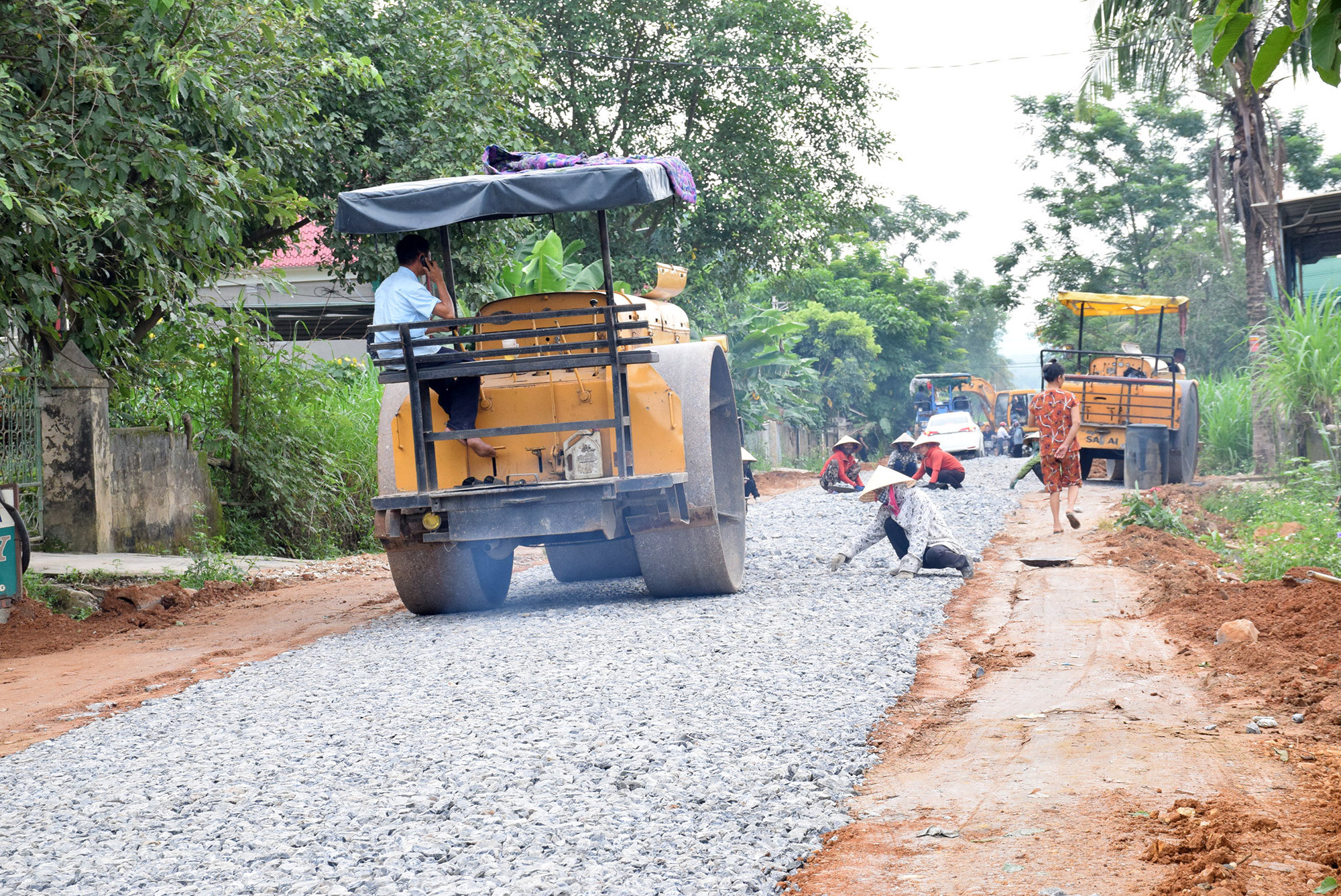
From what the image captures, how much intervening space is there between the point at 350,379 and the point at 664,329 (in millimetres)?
8760

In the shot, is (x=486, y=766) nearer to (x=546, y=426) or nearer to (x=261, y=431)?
(x=546, y=426)

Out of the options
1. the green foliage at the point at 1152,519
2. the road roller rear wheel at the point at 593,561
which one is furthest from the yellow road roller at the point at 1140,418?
the road roller rear wheel at the point at 593,561

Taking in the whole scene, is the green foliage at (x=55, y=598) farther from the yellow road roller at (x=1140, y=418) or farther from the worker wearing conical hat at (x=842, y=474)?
the yellow road roller at (x=1140, y=418)

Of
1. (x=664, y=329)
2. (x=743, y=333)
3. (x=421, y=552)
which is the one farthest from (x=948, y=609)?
(x=743, y=333)

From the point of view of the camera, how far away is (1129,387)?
18203mm

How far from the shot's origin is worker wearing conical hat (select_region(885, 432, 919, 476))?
14562mm

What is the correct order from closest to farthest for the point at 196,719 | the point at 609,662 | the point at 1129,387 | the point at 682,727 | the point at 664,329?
the point at 682,727, the point at 196,719, the point at 609,662, the point at 664,329, the point at 1129,387

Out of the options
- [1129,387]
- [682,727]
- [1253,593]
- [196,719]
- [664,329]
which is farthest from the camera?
[1129,387]

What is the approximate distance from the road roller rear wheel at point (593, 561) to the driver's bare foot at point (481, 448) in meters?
1.93

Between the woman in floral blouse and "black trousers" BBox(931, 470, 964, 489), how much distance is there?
19.5 ft

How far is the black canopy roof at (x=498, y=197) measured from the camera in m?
7.39

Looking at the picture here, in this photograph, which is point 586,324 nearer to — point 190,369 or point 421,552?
point 421,552

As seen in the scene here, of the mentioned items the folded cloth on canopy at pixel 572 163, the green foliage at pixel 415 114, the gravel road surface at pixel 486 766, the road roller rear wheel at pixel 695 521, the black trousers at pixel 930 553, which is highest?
the green foliage at pixel 415 114

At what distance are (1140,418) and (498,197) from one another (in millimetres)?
13445
